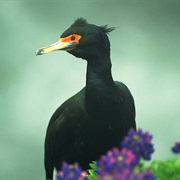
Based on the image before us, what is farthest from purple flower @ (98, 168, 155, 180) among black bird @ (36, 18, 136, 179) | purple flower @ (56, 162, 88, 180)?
black bird @ (36, 18, 136, 179)

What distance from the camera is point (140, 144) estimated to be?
11.9 feet

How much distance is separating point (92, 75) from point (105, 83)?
0.31 m

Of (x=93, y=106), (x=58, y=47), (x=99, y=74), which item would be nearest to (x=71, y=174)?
(x=58, y=47)

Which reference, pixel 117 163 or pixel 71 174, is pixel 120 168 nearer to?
pixel 117 163

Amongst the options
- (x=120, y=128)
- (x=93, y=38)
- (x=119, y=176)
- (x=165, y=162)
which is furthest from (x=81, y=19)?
(x=119, y=176)

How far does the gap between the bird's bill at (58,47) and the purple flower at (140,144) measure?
584 cm

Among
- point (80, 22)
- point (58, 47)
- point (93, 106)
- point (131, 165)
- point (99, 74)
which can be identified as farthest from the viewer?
point (80, 22)

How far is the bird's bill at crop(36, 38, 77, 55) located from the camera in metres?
9.39

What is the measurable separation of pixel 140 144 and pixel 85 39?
6.72 meters

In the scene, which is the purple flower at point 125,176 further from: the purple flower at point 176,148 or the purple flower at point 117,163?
the purple flower at point 176,148

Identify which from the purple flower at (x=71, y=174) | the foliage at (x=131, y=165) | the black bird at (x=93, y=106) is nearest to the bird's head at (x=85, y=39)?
the black bird at (x=93, y=106)

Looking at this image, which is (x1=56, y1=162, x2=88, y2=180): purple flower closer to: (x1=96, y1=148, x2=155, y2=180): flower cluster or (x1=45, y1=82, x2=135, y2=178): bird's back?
(x1=96, y1=148, x2=155, y2=180): flower cluster

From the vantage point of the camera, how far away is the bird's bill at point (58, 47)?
939 centimetres

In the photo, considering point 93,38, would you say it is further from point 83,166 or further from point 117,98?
point 83,166
